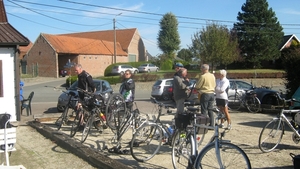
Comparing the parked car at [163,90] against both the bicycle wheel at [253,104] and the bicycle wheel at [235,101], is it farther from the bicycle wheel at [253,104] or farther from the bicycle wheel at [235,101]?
the bicycle wheel at [253,104]

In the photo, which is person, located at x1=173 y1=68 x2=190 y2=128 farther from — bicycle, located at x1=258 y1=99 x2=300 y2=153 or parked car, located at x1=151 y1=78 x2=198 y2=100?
parked car, located at x1=151 y1=78 x2=198 y2=100

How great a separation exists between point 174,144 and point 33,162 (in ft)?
9.65

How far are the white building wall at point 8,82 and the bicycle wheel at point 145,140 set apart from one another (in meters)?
7.11

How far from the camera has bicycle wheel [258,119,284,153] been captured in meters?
6.82

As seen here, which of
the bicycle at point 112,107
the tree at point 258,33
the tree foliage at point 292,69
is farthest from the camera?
the tree at point 258,33

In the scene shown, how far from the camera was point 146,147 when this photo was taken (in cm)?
657

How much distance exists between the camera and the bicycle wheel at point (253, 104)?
1400 centimetres

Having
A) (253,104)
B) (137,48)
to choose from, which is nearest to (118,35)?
(137,48)

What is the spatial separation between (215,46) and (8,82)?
26878 mm

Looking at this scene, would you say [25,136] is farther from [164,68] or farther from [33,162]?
[164,68]

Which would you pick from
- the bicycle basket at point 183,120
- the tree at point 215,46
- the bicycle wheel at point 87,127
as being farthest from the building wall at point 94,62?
the bicycle basket at point 183,120

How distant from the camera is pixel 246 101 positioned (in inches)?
567

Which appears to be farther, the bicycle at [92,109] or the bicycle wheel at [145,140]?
the bicycle at [92,109]

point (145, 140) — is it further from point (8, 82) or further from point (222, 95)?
point (8, 82)
